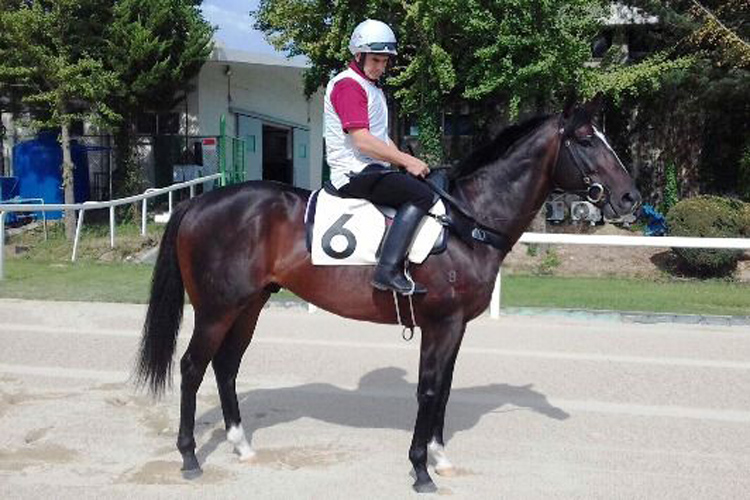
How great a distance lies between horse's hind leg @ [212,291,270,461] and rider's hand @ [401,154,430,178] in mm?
1385

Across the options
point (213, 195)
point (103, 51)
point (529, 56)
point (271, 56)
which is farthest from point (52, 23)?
point (213, 195)

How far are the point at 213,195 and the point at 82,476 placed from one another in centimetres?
203

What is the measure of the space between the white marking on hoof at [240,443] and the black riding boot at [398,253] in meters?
1.48

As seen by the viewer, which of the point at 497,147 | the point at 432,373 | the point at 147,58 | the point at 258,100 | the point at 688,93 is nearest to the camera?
the point at 432,373

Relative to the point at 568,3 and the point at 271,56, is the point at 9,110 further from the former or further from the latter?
the point at 568,3

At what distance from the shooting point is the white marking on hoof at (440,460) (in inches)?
193

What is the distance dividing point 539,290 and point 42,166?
14654mm

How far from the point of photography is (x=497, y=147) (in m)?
5.13

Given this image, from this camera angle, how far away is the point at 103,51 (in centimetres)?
1908

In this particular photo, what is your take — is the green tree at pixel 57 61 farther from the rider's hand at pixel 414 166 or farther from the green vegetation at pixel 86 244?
the rider's hand at pixel 414 166

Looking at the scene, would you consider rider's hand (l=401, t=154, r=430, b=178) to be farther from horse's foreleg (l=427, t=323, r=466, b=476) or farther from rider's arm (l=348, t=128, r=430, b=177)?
horse's foreleg (l=427, t=323, r=466, b=476)

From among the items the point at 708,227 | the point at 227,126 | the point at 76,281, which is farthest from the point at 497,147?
the point at 227,126

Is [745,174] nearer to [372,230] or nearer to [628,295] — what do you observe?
[628,295]

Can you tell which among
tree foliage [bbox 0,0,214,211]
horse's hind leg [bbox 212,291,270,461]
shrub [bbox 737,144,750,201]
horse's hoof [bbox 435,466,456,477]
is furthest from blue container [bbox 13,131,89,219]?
shrub [bbox 737,144,750,201]
